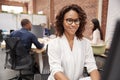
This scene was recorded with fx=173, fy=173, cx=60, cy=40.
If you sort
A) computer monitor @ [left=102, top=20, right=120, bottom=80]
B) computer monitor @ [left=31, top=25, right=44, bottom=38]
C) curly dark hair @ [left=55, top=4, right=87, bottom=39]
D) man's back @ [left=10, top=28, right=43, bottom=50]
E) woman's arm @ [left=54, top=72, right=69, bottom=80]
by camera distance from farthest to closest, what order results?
computer monitor @ [left=31, top=25, right=44, bottom=38] → man's back @ [left=10, top=28, right=43, bottom=50] → curly dark hair @ [left=55, top=4, right=87, bottom=39] → woman's arm @ [left=54, top=72, right=69, bottom=80] → computer monitor @ [left=102, top=20, right=120, bottom=80]

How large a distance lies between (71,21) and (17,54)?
5.86ft

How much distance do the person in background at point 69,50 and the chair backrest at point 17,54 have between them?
1558mm

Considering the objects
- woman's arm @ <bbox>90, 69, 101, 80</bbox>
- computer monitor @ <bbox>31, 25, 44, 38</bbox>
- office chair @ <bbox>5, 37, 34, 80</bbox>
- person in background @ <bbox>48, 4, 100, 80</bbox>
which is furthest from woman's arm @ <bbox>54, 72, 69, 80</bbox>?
computer monitor @ <bbox>31, 25, 44, 38</bbox>

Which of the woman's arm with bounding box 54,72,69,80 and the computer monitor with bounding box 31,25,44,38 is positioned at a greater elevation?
the computer monitor with bounding box 31,25,44,38

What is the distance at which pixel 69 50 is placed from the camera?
4.90ft

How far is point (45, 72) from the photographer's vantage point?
3.71 metres

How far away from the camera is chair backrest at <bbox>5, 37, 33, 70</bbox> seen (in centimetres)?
297

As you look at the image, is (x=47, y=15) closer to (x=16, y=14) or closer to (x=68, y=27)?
(x=16, y=14)

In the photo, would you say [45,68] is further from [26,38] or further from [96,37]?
[96,37]

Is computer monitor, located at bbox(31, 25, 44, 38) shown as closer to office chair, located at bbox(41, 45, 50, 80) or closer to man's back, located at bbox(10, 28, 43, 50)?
office chair, located at bbox(41, 45, 50, 80)

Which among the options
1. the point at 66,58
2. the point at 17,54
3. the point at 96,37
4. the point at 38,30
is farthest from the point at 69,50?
the point at 38,30

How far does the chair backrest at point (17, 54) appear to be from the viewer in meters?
2.97

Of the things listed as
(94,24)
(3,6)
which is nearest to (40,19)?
(94,24)

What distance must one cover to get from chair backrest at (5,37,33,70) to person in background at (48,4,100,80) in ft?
5.11
